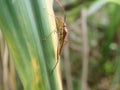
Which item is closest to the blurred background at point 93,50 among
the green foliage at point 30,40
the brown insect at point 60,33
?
the brown insect at point 60,33

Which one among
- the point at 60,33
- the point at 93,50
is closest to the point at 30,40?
the point at 60,33

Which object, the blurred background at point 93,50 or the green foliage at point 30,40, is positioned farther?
the blurred background at point 93,50

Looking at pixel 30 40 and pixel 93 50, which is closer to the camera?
pixel 30 40

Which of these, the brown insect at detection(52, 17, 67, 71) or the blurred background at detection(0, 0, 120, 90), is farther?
the blurred background at detection(0, 0, 120, 90)

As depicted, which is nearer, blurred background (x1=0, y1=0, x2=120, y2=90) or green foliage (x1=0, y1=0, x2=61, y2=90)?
green foliage (x1=0, y1=0, x2=61, y2=90)

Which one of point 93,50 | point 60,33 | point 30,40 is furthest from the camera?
point 93,50

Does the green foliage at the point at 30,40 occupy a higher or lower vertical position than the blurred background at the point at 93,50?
higher

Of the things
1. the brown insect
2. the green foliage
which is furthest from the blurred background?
the green foliage

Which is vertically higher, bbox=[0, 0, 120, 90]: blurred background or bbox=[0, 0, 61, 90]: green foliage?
bbox=[0, 0, 61, 90]: green foliage

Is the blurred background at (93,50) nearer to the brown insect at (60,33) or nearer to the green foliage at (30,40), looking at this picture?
the brown insect at (60,33)

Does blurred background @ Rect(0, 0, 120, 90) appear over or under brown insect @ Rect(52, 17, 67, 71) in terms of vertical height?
under

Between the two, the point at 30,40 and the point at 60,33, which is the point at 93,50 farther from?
the point at 30,40

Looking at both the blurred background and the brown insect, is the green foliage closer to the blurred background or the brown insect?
the brown insect
